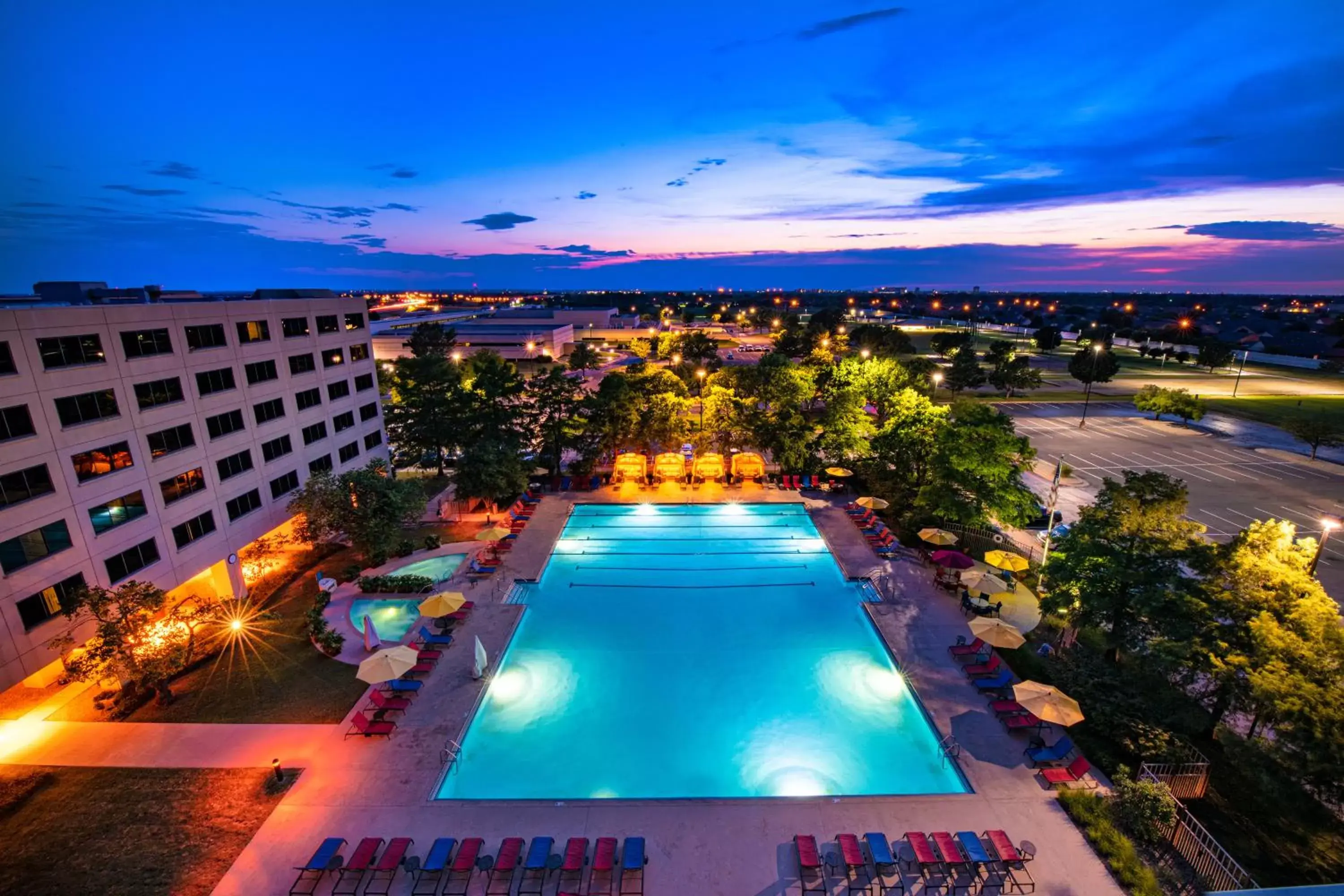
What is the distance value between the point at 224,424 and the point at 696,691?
78.4 feet

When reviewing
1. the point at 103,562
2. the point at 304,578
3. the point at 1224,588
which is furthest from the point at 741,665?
the point at 103,562

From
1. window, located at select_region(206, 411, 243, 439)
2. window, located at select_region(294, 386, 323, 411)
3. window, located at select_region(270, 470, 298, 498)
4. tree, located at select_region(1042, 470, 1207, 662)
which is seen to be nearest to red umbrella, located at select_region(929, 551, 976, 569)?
tree, located at select_region(1042, 470, 1207, 662)

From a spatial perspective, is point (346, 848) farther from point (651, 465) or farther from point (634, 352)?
point (634, 352)

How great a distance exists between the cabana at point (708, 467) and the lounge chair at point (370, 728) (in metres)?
23.0

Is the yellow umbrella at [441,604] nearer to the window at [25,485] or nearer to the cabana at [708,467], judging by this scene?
the window at [25,485]

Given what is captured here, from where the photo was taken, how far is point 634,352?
107500mm

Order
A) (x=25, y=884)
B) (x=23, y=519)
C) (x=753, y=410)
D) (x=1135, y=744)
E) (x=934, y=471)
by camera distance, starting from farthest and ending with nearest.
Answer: (x=753, y=410), (x=934, y=471), (x=23, y=519), (x=1135, y=744), (x=25, y=884)

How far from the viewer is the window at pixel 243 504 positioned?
25562mm

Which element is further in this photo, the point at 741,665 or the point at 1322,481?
the point at 1322,481

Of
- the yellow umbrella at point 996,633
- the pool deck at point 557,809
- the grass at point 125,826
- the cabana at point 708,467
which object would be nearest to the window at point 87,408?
the pool deck at point 557,809

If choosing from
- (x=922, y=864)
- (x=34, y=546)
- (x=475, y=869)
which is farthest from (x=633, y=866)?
(x=34, y=546)

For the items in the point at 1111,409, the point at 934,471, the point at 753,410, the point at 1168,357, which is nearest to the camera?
the point at 934,471

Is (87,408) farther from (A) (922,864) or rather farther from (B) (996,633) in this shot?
(B) (996,633)

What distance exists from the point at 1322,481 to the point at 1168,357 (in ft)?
268
